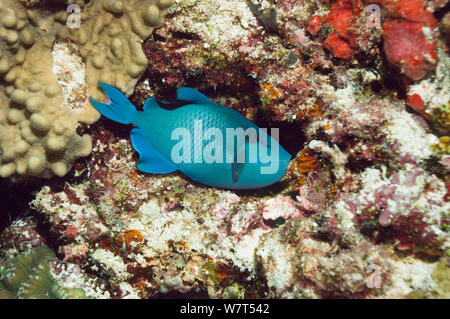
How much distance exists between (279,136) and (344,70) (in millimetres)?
984

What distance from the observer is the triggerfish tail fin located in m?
2.75

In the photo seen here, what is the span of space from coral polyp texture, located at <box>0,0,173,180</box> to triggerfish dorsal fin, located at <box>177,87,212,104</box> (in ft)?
1.50

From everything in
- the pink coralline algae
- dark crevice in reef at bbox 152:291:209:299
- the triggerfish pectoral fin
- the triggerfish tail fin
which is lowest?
dark crevice in reef at bbox 152:291:209:299

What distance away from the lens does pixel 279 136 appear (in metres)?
3.21

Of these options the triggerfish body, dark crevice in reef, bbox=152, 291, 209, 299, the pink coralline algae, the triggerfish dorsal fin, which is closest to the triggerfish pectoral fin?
the triggerfish body

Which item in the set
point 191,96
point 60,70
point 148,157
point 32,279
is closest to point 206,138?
point 191,96

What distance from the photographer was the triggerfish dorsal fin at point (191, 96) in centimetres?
275

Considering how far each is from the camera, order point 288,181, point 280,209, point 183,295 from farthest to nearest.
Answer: point 288,181 < point 183,295 < point 280,209

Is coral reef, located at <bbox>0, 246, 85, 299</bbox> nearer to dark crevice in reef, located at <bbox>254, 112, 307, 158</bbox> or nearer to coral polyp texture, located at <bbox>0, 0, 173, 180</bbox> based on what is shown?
coral polyp texture, located at <bbox>0, 0, 173, 180</bbox>

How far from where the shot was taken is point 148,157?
2967mm

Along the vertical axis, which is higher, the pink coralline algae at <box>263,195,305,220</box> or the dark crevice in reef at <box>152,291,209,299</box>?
the pink coralline algae at <box>263,195,305,220</box>

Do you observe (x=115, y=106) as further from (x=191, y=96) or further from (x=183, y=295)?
(x=183, y=295)

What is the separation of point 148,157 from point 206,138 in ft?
2.28
